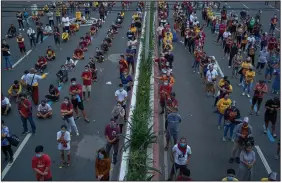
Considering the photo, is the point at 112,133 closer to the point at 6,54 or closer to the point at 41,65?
the point at 41,65

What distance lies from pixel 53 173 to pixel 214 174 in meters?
4.43

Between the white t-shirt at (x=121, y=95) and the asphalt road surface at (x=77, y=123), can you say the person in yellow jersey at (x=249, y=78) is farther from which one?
the asphalt road surface at (x=77, y=123)

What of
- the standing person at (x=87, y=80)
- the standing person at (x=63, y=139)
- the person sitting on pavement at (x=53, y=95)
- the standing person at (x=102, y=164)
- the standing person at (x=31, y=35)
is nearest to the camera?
the standing person at (x=102, y=164)

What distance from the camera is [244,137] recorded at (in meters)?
9.80

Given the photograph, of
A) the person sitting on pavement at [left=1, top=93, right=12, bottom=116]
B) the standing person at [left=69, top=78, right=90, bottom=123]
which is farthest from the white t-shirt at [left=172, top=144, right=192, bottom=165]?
the person sitting on pavement at [left=1, top=93, right=12, bottom=116]

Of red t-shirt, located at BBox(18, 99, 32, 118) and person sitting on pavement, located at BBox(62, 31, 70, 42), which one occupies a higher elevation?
red t-shirt, located at BBox(18, 99, 32, 118)

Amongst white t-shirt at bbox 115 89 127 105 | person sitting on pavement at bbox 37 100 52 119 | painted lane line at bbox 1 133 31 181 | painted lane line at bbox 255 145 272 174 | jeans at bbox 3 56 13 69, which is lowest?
painted lane line at bbox 255 145 272 174

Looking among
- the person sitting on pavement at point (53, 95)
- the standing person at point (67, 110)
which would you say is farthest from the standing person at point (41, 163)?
the person sitting on pavement at point (53, 95)

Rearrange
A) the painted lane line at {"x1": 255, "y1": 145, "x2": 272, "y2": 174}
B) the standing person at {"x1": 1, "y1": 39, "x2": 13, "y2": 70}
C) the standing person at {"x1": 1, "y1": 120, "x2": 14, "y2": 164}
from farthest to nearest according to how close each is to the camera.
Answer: the standing person at {"x1": 1, "y1": 39, "x2": 13, "y2": 70}, the painted lane line at {"x1": 255, "y1": 145, "x2": 272, "y2": 174}, the standing person at {"x1": 1, "y1": 120, "x2": 14, "y2": 164}

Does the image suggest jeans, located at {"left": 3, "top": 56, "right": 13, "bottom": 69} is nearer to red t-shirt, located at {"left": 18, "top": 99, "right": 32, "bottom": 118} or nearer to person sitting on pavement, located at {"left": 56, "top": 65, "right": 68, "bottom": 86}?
person sitting on pavement, located at {"left": 56, "top": 65, "right": 68, "bottom": 86}

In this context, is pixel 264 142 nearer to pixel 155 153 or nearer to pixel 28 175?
pixel 155 153

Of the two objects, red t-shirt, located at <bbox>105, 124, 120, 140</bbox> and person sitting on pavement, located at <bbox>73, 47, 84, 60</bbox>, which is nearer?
red t-shirt, located at <bbox>105, 124, 120, 140</bbox>

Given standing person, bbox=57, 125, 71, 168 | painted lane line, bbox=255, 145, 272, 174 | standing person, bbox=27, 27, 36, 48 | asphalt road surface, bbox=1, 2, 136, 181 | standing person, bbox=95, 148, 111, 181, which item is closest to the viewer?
standing person, bbox=95, 148, 111, 181

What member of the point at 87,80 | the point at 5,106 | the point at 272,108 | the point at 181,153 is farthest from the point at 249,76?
the point at 5,106
